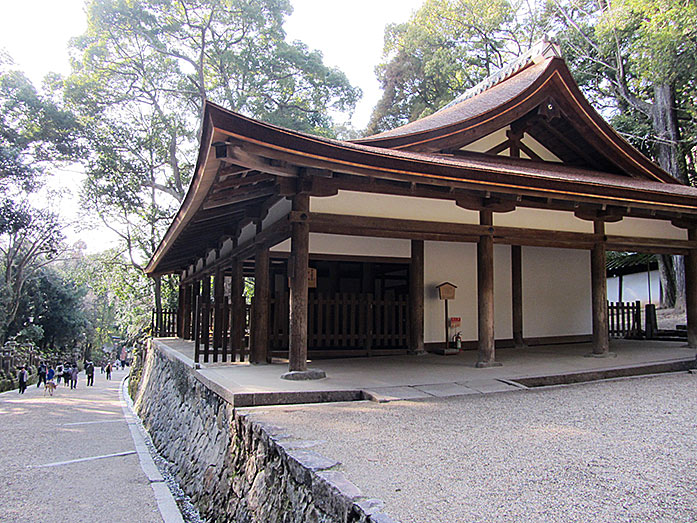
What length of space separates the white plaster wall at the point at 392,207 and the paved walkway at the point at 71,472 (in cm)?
418

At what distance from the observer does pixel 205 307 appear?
803 centimetres

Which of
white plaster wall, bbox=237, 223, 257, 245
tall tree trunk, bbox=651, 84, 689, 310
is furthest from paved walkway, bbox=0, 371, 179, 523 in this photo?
tall tree trunk, bbox=651, 84, 689, 310

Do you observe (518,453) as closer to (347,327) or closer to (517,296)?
(347,327)

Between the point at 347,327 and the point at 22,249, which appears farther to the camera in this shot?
the point at 22,249

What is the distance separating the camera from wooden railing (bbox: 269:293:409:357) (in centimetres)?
823

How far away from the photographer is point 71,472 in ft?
25.4

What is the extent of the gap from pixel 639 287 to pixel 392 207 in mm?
19000

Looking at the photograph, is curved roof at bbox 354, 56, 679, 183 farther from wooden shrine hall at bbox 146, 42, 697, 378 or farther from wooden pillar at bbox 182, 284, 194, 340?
wooden pillar at bbox 182, 284, 194, 340

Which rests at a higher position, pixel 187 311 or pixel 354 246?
pixel 354 246

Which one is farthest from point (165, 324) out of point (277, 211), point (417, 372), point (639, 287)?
point (639, 287)

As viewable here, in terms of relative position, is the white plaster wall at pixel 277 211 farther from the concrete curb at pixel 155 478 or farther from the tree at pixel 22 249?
the tree at pixel 22 249

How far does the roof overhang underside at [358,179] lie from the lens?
4.82m

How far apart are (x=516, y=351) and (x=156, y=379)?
28.8 feet

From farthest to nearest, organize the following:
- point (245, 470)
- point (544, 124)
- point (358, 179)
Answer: point (544, 124) → point (358, 179) → point (245, 470)
